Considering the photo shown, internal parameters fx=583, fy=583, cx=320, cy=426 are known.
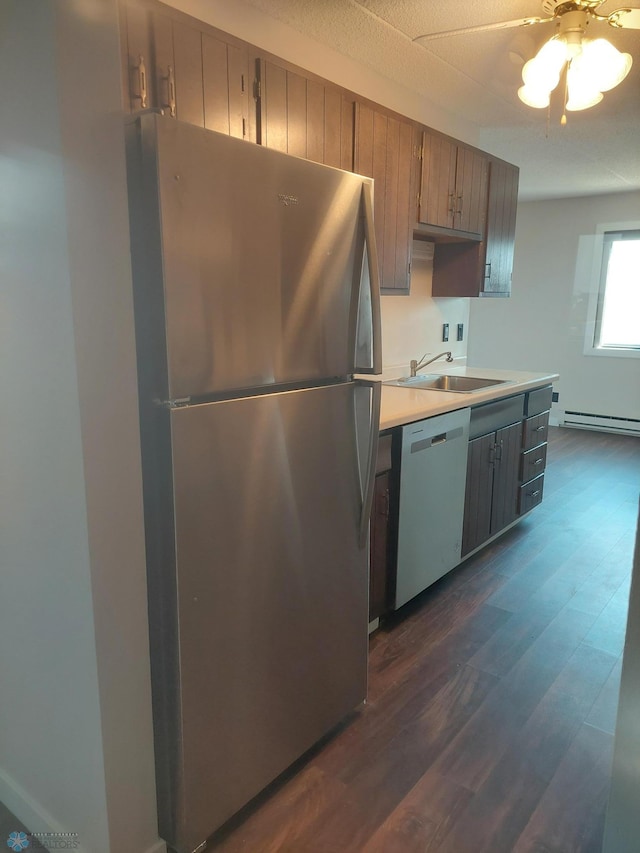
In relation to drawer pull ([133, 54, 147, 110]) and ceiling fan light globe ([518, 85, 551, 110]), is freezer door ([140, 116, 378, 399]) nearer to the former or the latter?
drawer pull ([133, 54, 147, 110])

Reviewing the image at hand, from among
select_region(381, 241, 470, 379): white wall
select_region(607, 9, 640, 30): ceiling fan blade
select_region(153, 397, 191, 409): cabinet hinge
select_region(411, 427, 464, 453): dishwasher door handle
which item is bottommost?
select_region(411, 427, 464, 453): dishwasher door handle

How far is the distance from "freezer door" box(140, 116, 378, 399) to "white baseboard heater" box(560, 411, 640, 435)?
17.4ft

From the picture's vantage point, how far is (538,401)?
3459 mm

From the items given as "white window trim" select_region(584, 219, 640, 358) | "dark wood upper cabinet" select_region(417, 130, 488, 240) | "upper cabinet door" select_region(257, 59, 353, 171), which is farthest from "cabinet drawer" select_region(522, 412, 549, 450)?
"white window trim" select_region(584, 219, 640, 358)

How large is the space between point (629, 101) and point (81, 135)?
119 inches

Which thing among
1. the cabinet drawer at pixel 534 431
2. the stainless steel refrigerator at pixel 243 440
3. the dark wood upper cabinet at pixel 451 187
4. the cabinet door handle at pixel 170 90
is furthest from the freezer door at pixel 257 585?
the cabinet drawer at pixel 534 431

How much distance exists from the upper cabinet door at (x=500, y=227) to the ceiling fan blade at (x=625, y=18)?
128cm

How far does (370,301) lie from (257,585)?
86 cm

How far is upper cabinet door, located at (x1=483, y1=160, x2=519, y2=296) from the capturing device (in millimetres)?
3377

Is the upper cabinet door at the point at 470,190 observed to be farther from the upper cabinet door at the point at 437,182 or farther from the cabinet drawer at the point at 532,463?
the cabinet drawer at the point at 532,463

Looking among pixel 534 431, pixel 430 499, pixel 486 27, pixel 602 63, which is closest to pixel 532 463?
pixel 534 431

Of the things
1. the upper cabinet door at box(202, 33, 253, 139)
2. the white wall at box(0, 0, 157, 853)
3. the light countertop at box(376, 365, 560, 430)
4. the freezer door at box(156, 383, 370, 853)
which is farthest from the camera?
the light countertop at box(376, 365, 560, 430)

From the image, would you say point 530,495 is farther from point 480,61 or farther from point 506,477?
point 480,61

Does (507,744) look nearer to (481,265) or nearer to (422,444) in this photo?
(422,444)
